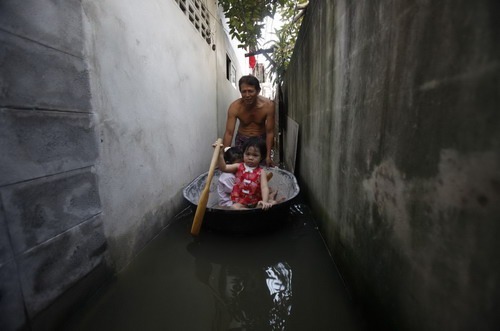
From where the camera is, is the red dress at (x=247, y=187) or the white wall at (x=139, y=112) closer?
the white wall at (x=139, y=112)

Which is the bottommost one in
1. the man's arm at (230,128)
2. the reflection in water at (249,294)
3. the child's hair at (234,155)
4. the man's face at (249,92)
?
the reflection in water at (249,294)

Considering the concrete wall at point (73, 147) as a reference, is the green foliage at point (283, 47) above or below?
above

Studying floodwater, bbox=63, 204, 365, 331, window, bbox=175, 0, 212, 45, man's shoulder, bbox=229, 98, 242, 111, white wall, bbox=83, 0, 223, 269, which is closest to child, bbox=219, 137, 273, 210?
floodwater, bbox=63, 204, 365, 331

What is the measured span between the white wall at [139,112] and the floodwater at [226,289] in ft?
1.02

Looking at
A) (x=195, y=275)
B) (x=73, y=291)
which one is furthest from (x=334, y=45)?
(x=73, y=291)

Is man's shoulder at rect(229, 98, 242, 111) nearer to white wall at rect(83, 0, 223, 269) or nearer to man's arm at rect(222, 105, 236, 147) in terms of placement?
man's arm at rect(222, 105, 236, 147)

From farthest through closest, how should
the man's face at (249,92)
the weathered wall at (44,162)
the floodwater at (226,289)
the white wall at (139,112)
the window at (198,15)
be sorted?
the man's face at (249,92) < the window at (198,15) < the white wall at (139,112) < the floodwater at (226,289) < the weathered wall at (44,162)

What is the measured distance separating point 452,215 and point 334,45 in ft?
5.57

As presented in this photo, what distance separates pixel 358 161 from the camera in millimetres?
1462

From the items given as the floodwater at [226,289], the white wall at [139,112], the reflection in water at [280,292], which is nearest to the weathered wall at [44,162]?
the white wall at [139,112]

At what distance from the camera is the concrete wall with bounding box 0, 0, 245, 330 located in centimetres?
110

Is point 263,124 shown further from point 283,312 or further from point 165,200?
point 283,312

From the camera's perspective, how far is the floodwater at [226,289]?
4.69 ft

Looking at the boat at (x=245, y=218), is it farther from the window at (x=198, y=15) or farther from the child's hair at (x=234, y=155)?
the window at (x=198, y=15)
